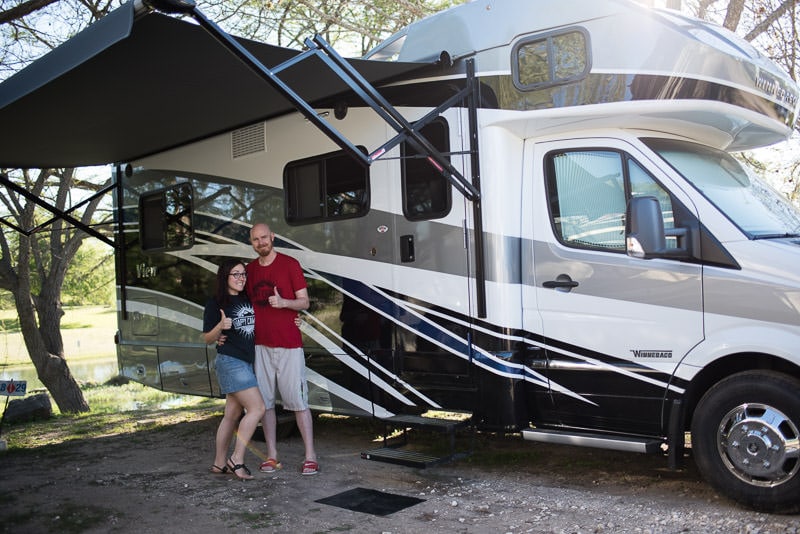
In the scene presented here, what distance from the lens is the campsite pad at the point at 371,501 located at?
5242 mm

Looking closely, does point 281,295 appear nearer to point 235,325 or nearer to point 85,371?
point 235,325

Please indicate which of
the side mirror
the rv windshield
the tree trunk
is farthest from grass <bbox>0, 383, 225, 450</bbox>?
the rv windshield

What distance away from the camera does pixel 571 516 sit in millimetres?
4898

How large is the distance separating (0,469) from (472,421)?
402 cm

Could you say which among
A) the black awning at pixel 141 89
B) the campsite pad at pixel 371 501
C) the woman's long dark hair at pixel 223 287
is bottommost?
the campsite pad at pixel 371 501

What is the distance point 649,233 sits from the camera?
4797mm

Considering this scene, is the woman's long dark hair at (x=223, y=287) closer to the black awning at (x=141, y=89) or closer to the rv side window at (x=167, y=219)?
the black awning at (x=141, y=89)

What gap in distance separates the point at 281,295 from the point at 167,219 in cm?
263

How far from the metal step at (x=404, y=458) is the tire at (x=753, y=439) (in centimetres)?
179

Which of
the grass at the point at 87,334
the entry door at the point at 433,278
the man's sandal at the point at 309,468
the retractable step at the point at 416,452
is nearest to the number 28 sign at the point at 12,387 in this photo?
the man's sandal at the point at 309,468

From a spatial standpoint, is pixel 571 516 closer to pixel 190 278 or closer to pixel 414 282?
pixel 414 282

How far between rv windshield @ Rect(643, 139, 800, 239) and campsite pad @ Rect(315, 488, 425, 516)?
8.80ft

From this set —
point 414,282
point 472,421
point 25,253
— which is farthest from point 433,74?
point 25,253

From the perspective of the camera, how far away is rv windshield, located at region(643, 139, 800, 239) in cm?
500
